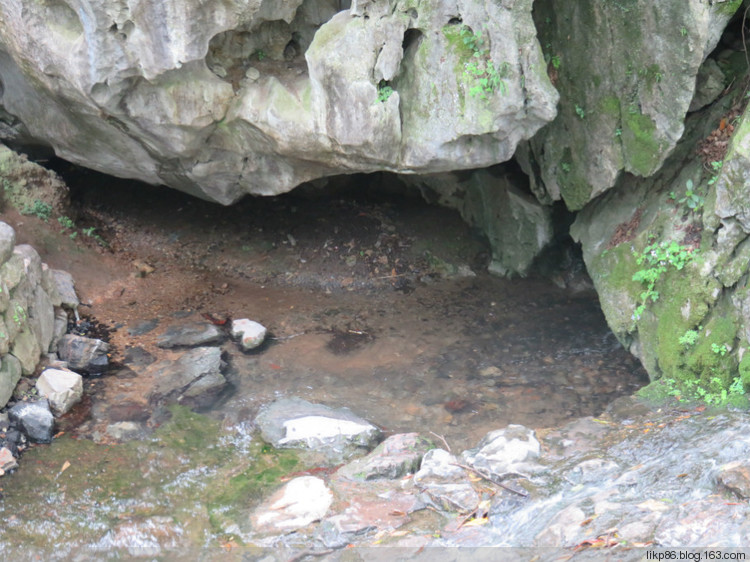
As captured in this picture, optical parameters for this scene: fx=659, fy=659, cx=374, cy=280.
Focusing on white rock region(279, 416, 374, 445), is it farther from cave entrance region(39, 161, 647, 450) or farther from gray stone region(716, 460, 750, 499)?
gray stone region(716, 460, 750, 499)

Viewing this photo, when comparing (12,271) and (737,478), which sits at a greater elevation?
(737,478)

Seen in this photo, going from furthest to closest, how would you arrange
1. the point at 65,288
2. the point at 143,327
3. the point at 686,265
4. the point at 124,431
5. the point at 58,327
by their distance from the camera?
the point at 65,288 → the point at 143,327 → the point at 58,327 → the point at 124,431 → the point at 686,265

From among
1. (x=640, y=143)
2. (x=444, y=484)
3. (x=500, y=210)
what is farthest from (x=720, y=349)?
(x=500, y=210)

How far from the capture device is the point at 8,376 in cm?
646

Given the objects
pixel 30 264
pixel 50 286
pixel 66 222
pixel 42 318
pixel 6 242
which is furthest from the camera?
pixel 66 222

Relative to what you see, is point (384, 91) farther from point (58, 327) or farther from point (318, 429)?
point (58, 327)

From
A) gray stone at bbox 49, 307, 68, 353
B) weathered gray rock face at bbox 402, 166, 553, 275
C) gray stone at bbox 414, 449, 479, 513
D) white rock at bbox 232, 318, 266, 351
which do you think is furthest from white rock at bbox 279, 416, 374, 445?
weathered gray rock face at bbox 402, 166, 553, 275

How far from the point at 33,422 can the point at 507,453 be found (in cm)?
441

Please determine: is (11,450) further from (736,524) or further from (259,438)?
(736,524)

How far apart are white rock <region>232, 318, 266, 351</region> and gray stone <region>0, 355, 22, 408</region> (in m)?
2.42

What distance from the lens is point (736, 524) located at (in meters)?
3.86

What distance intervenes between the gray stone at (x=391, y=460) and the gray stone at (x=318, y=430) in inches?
12.0

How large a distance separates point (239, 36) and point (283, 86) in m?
0.75

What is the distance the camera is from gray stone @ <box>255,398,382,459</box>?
624 cm
